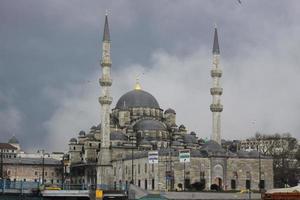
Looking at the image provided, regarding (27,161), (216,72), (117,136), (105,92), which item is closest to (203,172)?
(216,72)

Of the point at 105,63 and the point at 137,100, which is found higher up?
the point at 105,63

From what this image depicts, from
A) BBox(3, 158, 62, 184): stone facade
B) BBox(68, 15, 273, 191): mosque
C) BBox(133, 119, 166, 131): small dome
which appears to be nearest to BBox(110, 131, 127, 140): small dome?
BBox(68, 15, 273, 191): mosque

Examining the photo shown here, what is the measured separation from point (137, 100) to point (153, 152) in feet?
102

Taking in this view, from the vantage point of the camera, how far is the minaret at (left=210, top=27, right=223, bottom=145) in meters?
80.9

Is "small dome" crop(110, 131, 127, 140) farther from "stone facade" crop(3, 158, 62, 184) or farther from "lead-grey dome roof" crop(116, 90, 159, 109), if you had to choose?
"stone facade" crop(3, 158, 62, 184)

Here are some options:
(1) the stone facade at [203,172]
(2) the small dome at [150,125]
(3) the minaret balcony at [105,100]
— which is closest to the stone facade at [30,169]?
(2) the small dome at [150,125]

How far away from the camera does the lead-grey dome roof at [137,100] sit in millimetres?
94250

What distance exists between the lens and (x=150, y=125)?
89.3 metres

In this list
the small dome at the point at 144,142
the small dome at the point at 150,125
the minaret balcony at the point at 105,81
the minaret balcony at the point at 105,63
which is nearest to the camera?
the minaret balcony at the point at 105,63

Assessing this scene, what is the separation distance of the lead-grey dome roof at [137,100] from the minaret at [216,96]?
15076 mm

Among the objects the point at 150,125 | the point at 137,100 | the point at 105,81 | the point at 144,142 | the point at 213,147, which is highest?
the point at 105,81

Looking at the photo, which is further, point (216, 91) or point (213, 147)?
point (216, 91)

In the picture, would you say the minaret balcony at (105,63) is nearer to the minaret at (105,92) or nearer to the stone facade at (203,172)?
the minaret at (105,92)

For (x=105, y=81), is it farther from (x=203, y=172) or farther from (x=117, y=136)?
(x=203, y=172)
